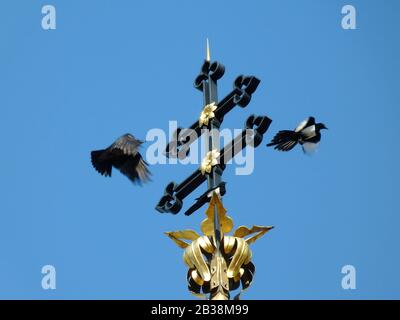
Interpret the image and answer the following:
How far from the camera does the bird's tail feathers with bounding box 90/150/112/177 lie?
216ft

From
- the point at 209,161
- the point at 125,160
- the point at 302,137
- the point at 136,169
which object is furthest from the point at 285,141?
the point at 125,160

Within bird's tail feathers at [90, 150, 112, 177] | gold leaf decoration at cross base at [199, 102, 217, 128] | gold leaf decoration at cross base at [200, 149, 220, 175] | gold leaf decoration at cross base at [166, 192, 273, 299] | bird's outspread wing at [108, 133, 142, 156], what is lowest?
gold leaf decoration at cross base at [166, 192, 273, 299]

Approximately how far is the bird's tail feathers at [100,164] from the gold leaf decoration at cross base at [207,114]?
175 cm

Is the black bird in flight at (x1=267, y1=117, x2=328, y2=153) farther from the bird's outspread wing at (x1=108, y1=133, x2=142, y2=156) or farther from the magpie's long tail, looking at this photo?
the bird's outspread wing at (x1=108, y1=133, x2=142, y2=156)

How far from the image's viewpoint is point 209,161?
213 feet

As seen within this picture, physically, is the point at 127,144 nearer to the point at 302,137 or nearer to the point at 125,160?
the point at 125,160

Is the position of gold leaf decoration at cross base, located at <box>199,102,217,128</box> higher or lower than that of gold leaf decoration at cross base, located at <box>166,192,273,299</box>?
higher

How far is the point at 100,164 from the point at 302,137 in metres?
3.50

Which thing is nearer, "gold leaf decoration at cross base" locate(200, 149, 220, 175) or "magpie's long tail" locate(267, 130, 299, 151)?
"gold leaf decoration at cross base" locate(200, 149, 220, 175)

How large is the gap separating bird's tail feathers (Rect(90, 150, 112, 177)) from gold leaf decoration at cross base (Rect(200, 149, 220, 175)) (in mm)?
1809

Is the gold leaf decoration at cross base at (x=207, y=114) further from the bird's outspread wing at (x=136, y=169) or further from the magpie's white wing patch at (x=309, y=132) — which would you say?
the magpie's white wing patch at (x=309, y=132)

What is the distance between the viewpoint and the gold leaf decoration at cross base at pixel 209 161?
64.8m

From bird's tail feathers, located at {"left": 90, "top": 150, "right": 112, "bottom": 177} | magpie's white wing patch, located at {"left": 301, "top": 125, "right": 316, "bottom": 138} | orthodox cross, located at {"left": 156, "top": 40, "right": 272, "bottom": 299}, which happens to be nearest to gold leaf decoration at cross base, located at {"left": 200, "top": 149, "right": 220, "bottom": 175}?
orthodox cross, located at {"left": 156, "top": 40, "right": 272, "bottom": 299}

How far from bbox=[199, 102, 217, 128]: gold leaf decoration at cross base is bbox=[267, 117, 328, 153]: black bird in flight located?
1126mm
